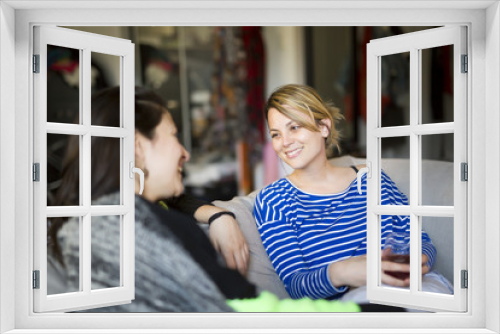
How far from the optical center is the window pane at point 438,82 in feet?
14.6

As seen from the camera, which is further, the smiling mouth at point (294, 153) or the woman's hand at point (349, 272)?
the smiling mouth at point (294, 153)

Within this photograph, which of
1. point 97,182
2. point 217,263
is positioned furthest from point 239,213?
point 97,182

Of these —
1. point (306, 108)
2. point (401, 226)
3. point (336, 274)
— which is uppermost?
point (306, 108)

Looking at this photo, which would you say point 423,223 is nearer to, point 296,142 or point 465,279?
point 465,279

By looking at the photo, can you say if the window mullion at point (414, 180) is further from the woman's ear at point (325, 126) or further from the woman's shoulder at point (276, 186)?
the woman's shoulder at point (276, 186)

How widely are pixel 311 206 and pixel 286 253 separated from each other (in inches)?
15.7

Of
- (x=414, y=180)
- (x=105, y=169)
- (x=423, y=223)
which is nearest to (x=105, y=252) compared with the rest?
(x=105, y=169)

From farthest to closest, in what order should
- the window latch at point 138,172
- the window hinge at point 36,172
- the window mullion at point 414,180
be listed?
the window latch at point 138,172 → the window mullion at point 414,180 → the window hinge at point 36,172

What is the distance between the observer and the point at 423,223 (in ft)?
13.7

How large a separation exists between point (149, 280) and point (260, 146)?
4.28ft

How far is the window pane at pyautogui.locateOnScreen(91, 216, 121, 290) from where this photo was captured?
399 centimetres

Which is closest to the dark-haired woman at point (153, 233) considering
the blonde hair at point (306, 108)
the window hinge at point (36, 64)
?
the window hinge at point (36, 64)

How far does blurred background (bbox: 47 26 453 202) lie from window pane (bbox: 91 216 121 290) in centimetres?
78

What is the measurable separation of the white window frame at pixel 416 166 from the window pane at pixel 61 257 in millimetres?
1918
